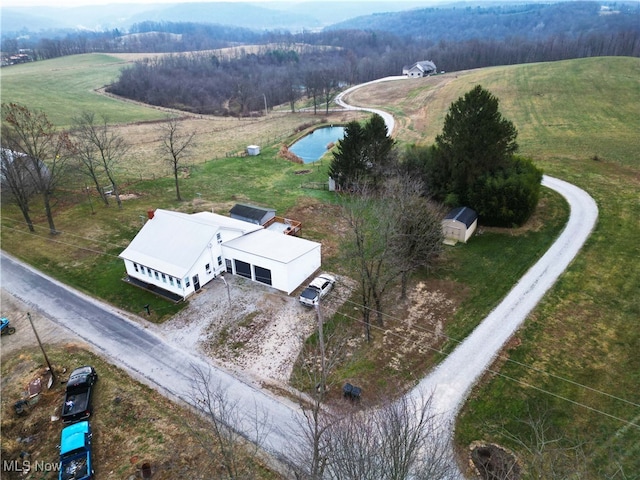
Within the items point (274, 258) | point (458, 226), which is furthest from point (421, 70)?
point (274, 258)

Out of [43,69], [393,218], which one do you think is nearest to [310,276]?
[393,218]

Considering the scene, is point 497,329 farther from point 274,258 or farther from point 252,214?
point 252,214

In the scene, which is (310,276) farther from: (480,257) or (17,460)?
(17,460)

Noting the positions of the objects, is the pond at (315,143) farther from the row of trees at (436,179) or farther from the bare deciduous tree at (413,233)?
the bare deciduous tree at (413,233)

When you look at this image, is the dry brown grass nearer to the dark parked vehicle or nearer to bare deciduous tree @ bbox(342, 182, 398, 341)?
the dark parked vehicle

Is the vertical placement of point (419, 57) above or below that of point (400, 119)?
above

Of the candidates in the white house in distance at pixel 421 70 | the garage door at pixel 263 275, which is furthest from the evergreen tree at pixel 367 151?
the white house in distance at pixel 421 70
